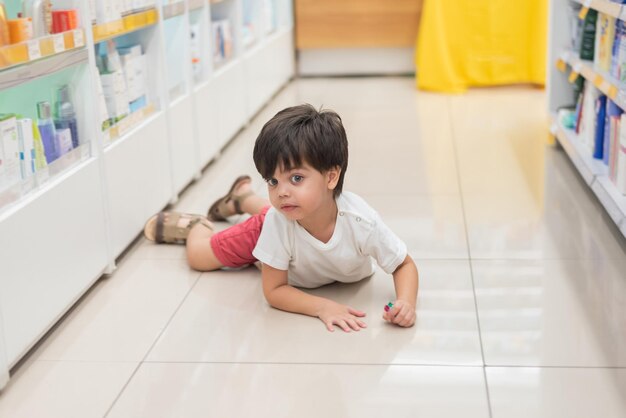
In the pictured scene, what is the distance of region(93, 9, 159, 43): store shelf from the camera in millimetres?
2717

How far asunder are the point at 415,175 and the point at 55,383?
2234 millimetres

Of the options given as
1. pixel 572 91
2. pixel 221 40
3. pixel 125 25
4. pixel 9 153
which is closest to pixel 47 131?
pixel 9 153

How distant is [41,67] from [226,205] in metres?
1.05

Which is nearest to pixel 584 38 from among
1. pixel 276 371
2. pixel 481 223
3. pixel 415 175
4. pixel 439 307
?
pixel 415 175

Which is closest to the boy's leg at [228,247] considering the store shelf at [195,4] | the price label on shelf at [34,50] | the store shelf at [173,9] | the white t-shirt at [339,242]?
the white t-shirt at [339,242]

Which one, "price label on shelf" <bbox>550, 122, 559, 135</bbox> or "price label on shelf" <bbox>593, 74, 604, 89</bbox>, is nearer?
"price label on shelf" <bbox>593, 74, 604, 89</bbox>

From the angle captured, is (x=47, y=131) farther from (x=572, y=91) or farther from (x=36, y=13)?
(x=572, y=91)

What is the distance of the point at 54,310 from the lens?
7.41 feet

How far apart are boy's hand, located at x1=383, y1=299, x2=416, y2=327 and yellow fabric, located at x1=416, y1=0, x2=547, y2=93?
411cm

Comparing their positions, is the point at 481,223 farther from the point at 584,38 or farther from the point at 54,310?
the point at 54,310

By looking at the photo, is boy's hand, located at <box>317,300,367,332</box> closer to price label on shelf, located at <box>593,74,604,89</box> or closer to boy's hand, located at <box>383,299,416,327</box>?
boy's hand, located at <box>383,299,416,327</box>

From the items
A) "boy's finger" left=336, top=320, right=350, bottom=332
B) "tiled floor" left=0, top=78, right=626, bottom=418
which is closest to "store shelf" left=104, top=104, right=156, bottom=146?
"tiled floor" left=0, top=78, right=626, bottom=418

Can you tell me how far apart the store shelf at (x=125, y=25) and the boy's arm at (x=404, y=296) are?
125 cm

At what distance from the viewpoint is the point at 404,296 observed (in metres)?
2.30
